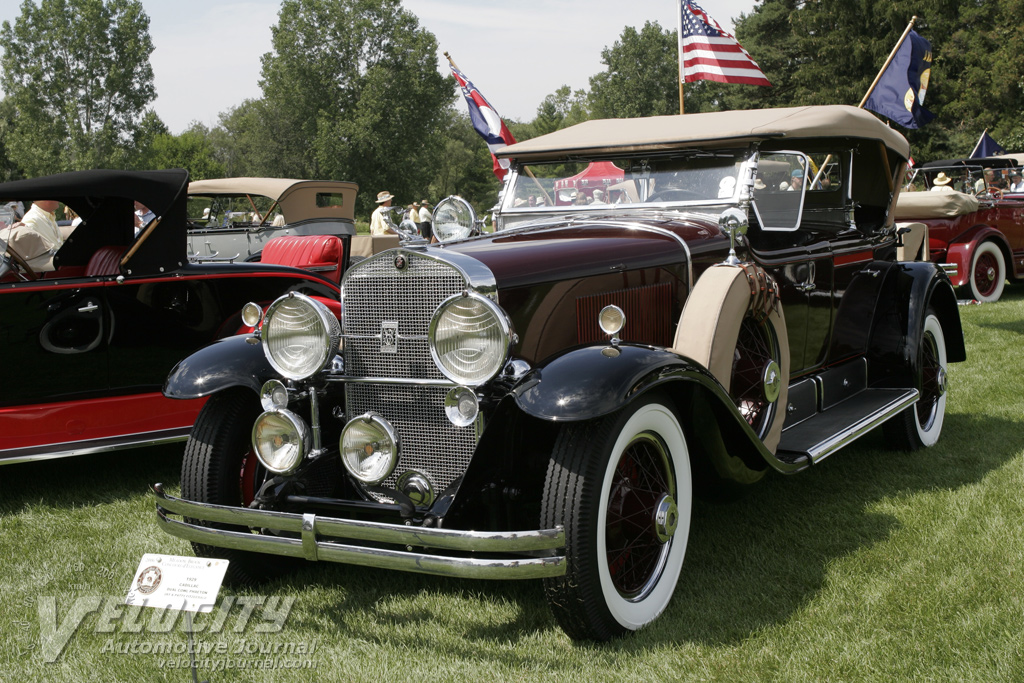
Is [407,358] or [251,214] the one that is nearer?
[407,358]

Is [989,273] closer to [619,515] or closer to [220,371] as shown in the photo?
[619,515]

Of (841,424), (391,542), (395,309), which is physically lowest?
(841,424)

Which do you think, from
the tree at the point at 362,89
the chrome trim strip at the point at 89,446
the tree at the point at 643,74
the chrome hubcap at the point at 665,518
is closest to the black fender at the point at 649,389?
the chrome hubcap at the point at 665,518

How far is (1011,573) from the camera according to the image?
316 cm

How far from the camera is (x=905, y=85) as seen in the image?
27.9 feet

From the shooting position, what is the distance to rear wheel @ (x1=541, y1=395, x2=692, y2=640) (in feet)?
8.41

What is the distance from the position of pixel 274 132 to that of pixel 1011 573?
51903mm

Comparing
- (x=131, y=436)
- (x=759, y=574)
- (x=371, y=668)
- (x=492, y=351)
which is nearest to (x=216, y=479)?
(x=371, y=668)

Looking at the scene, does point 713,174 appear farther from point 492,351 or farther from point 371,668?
point 371,668

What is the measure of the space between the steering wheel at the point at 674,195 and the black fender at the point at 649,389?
137cm

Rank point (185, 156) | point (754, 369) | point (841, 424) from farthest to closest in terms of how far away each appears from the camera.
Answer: point (185, 156) < point (841, 424) < point (754, 369)

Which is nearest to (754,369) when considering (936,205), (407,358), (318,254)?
(407,358)

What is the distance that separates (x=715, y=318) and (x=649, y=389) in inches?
27.9

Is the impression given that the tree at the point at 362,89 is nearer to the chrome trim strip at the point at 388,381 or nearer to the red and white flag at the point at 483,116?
the red and white flag at the point at 483,116
